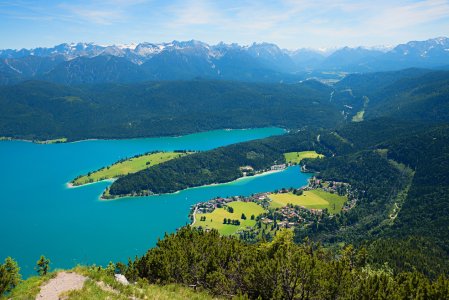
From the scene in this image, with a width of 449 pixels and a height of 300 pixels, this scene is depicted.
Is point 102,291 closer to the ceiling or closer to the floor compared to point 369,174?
closer to the ceiling

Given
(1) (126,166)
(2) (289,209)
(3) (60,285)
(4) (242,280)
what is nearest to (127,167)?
(1) (126,166)

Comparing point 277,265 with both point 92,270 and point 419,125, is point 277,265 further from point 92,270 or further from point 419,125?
point 419,125

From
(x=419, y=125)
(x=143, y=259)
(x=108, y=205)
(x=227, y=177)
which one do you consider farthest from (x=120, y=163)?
(x=419, y=125)

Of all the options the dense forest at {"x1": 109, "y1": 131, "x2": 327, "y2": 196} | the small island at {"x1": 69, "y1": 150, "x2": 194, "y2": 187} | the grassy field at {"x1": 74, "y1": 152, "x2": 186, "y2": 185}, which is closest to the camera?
the dense forest at {"x1": 109, "y1": 131, "x2": 327, "y2": 196}

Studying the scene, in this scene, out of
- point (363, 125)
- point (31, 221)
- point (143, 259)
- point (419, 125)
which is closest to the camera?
point (143, 259)

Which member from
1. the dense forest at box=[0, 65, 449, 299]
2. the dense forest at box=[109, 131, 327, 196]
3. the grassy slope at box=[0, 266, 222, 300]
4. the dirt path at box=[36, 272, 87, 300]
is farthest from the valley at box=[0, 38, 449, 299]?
the dirt path at box=[36, 272, 87, 300]

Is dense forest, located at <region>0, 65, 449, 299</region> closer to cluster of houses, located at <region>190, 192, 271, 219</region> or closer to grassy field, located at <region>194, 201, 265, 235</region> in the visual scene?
grassy field, located at <region>194, 201, 265, 235</region>

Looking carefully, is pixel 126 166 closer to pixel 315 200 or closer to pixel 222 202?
pixel 222 202
